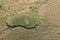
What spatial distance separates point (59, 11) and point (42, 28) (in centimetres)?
52

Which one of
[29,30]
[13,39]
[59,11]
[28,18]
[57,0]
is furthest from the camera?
[57,0]

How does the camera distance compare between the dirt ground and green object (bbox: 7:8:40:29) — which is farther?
green object (bbox: 7:8:40:29)

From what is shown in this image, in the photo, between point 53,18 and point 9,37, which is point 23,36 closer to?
point 9,37

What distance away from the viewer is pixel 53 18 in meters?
2.49

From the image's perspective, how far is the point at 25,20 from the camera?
2.41 meters

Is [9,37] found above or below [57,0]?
below

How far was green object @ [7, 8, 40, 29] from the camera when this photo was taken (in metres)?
2.36

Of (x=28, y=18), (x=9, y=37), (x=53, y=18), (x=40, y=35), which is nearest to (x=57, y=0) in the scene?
(x=53, y=18)

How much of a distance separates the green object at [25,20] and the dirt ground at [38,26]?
7 cm

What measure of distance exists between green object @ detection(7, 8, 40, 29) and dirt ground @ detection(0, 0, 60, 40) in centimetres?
7

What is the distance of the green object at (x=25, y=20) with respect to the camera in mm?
2363

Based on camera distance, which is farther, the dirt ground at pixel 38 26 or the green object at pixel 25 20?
the green object at pixel 25 20

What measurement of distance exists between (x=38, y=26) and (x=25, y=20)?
0.21m

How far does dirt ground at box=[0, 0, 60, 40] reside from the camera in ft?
7.15
